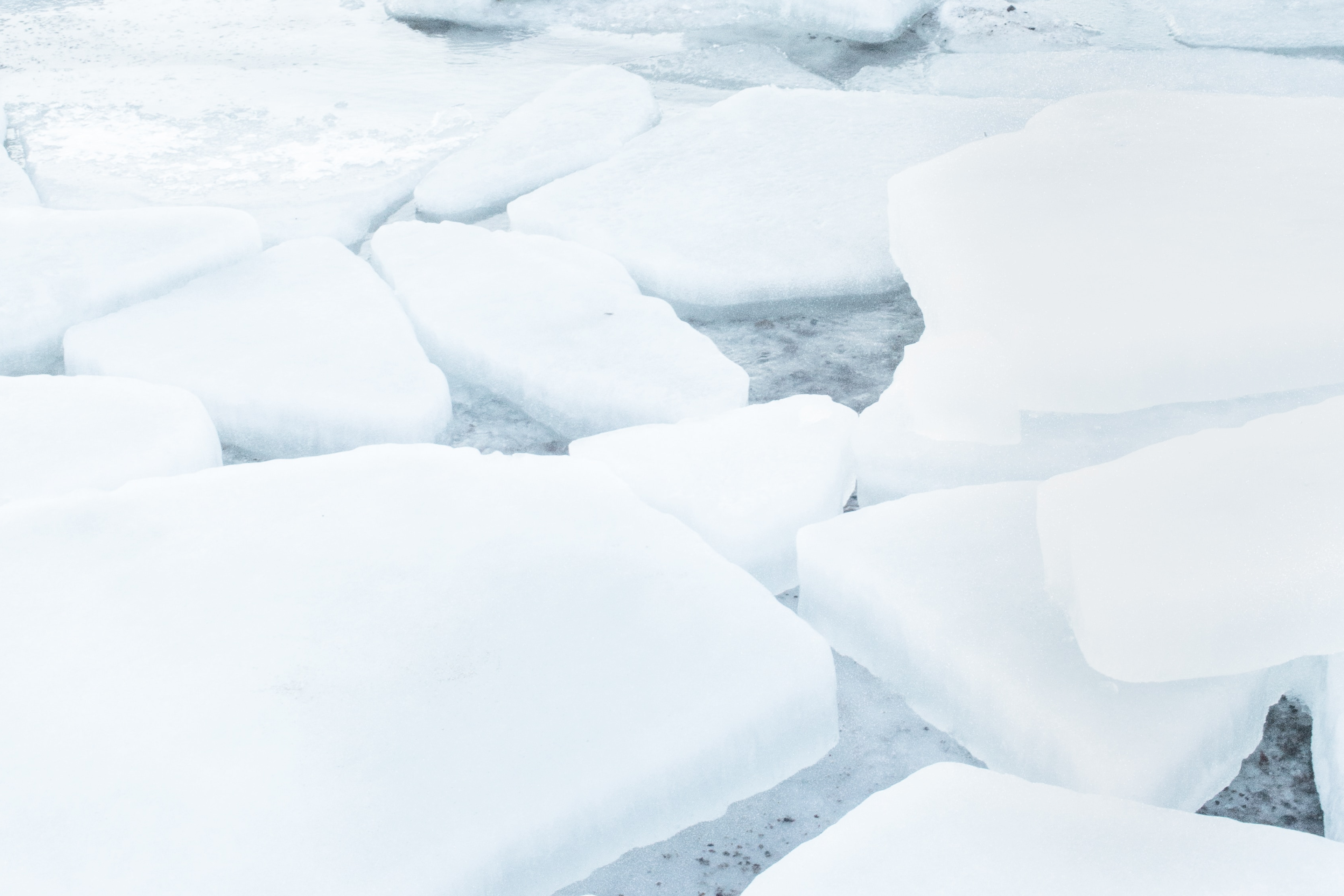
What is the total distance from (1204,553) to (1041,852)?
0.86ft

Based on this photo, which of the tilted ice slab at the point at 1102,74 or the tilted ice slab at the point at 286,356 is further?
the tilted ice slab at the point at 1102,74

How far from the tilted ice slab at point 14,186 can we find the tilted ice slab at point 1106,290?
4.32 ft

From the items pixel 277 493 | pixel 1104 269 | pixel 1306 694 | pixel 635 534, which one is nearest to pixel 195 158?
pixel 277 493

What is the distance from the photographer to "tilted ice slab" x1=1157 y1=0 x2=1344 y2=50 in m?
2.53

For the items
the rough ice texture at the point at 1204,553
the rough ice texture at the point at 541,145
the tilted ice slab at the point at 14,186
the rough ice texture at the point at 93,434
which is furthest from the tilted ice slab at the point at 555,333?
the tilted ice slab at the point at 14,186

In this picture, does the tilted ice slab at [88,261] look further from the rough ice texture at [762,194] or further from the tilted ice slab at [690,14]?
the tilted ice slab at [690,14]

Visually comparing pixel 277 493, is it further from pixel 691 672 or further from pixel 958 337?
pixel 958 337

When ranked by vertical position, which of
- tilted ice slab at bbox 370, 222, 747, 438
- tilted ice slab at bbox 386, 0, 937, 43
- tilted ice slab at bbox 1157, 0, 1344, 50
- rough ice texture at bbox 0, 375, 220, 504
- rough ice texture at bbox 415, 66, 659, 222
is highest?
tilted ice slab at bbox 1157, 0, 1344, 50

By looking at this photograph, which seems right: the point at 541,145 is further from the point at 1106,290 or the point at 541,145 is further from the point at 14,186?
the point at 1106,290

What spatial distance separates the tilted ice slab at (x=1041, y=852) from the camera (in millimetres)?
765

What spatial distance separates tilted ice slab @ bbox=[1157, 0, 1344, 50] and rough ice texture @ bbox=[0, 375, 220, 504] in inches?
85.1

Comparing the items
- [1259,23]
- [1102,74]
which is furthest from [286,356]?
[1259,23]

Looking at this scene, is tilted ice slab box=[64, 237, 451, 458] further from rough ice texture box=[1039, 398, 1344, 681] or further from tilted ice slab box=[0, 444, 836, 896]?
rough ice texture box=[1039, 398, 1344, 681]

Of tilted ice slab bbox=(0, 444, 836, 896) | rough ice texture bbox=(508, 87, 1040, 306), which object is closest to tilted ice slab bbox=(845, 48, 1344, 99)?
rough ice texture bbox=(508, 87, 1040, 306)
